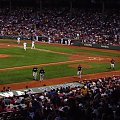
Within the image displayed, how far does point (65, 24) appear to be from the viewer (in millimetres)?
63031

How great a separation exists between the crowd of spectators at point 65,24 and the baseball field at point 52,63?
18.9 ft

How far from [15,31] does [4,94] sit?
41.6 m

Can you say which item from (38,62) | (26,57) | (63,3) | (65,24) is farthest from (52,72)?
(63,3)

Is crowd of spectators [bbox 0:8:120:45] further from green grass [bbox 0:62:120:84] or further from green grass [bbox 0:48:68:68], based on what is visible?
green grass [bbox 0:62:120:84]

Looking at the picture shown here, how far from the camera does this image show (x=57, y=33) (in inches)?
2324

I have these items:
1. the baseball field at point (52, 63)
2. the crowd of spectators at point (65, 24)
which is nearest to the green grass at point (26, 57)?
the baseball field at point (52, 63)

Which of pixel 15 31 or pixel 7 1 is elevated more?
pixel 7 1

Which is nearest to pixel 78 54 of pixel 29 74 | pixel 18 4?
pixel 29 74

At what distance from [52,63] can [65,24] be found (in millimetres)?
26661

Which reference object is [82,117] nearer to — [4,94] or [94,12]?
[4,94]

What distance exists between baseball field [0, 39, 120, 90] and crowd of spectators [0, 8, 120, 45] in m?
5.77

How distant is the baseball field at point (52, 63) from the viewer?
30.0 m

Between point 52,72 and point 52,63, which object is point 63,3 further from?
point 52,72

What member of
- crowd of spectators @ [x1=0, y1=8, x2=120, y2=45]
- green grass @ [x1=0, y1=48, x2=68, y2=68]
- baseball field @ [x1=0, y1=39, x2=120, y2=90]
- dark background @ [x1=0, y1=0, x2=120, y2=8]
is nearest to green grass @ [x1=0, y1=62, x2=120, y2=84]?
baseball field @ [x1=0, y1=39, x2=120, y2=90]
